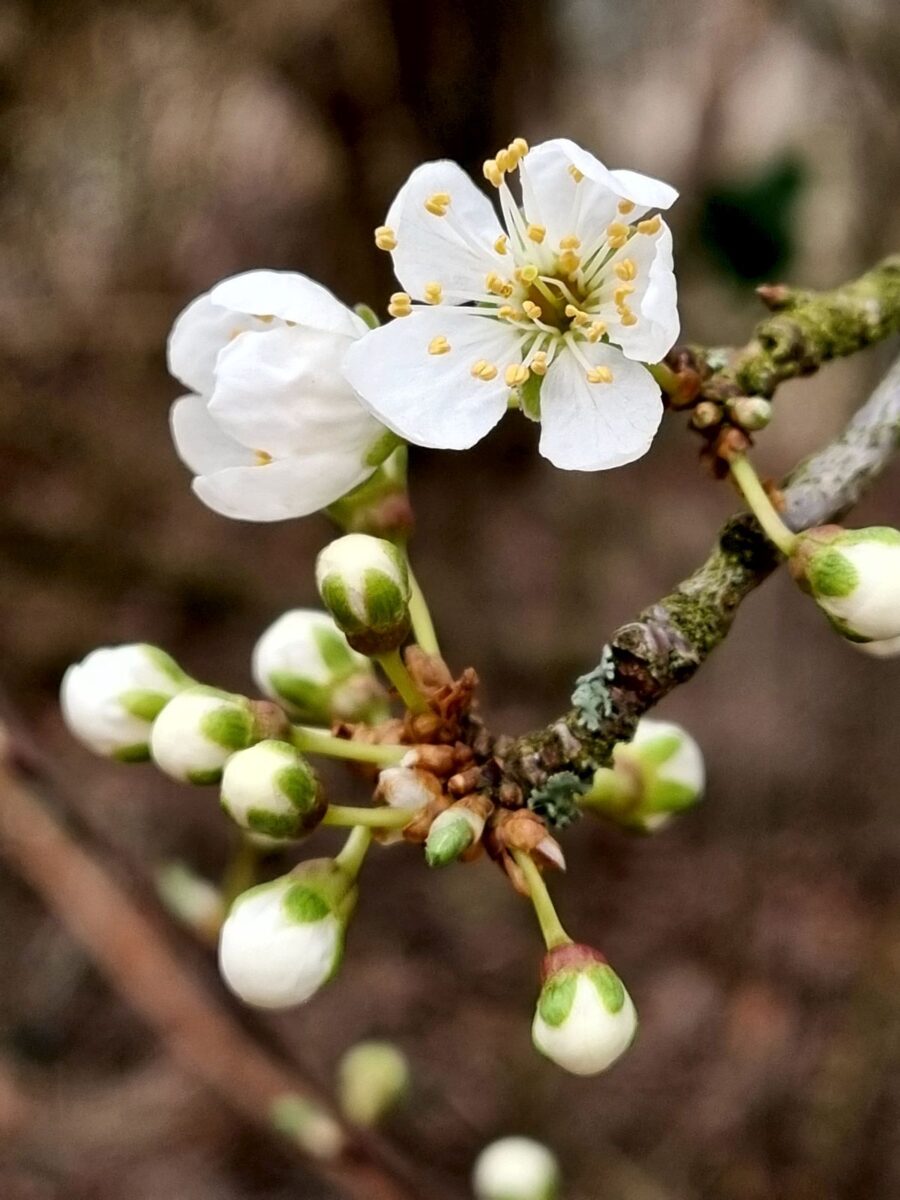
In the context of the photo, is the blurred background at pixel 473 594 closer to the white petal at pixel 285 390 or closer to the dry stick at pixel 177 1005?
the dry stick at pixel 177 1005

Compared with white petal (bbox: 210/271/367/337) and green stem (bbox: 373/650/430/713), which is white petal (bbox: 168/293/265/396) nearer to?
white petal (bbox: 210/271/367/337)

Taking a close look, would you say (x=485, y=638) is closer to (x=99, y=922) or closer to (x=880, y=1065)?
(x=880, y=1065)

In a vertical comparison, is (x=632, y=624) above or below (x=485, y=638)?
above

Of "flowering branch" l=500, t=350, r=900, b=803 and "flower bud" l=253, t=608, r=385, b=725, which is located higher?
"flowering branch" l=500, t=350, r=900, b=803

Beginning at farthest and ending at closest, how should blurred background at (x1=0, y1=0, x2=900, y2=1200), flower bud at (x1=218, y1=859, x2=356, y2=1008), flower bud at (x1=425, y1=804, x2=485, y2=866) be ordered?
blurred background at (x1=0, y1=0, x2=900, y2=1200)
flower bud at (x1=218, y1=859, x2=356, y2=1008)
flower bud at (x1=425, y1=804, x2=485, y2=866)

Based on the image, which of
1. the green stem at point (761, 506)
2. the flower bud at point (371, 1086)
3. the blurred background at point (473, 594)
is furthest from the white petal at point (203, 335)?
the blurred background at point (473, 594)

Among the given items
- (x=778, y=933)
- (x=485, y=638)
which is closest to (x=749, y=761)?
(x=778, y=933)

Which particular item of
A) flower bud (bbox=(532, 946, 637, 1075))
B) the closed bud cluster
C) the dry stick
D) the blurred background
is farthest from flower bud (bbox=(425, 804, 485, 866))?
the blurred background
